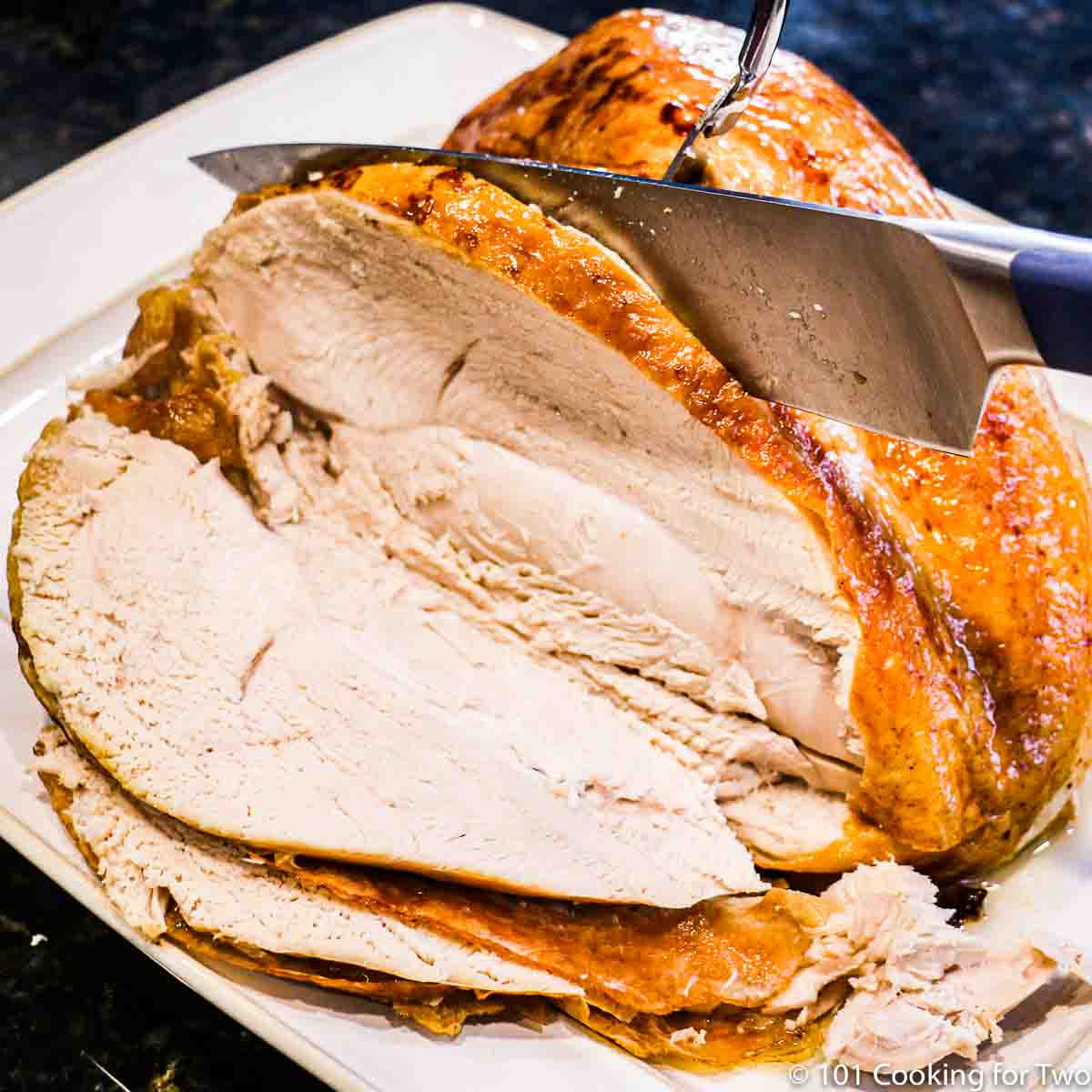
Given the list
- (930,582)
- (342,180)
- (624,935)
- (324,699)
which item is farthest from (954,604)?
(342,180)

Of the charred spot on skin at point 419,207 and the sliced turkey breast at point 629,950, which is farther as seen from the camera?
the charred spot on skin at point 419,207

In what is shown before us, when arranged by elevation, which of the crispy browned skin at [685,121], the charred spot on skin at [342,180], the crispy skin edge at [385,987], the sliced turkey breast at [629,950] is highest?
the crispy browned skin at [685,121]

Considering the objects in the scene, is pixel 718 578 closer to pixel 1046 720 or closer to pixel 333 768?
pixel 1046 720

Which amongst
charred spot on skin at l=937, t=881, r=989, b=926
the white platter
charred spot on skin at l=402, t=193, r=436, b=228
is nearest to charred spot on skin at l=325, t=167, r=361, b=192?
charred spot on skin at l=402, t=193, r=436, b=228

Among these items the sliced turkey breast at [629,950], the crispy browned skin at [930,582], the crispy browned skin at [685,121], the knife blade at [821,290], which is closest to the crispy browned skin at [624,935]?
the sliced turkey breast at [629,950]

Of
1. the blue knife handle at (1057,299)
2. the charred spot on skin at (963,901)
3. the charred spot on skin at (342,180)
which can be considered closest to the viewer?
the blue knife handle at (1057,299)

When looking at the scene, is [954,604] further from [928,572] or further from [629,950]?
[629,950]

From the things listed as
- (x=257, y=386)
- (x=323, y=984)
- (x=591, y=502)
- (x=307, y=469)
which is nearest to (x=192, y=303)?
(x=257, y=386)

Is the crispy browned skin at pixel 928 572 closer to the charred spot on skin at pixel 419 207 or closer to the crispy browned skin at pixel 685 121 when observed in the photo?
the charred spot on skin at pixel 419 207
